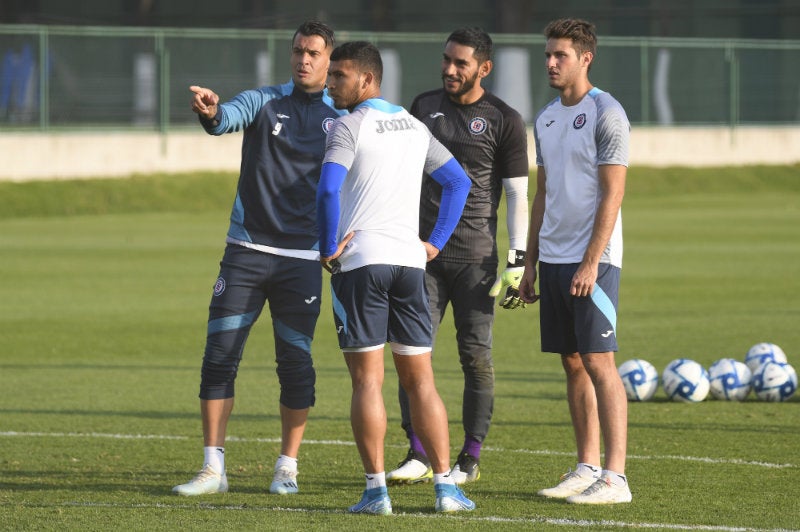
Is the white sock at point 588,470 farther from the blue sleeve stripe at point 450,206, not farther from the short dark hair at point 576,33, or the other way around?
the short dark hair at point 576,33

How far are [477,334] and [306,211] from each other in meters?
1.17

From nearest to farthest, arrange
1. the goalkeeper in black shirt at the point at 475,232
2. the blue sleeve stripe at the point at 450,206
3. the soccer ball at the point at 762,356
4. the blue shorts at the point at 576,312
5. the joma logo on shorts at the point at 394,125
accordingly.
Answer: the joma logo on shorts at the point at 394,125, the blue sleeve stripe at the point at 450,206, the blue shorts at the point at 576,312, the goalkeeper in black shirt at the point at 475,232, the soccer ball at the point at 762,356

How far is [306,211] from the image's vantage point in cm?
788

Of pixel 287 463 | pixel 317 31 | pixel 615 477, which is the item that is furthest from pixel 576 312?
pixel 317 31

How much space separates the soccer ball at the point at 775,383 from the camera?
35.3 ft

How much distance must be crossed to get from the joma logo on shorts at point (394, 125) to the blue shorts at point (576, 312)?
3.68ft

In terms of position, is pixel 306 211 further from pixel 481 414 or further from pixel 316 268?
pixel 481 414

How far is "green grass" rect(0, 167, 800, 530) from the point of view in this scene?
278 inches

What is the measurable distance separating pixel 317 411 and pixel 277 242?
3036mm

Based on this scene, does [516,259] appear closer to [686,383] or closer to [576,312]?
[576,312]

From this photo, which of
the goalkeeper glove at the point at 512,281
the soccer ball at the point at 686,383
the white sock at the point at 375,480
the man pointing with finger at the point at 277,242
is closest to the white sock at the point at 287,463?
the man pointing with finger at the point at 277,242

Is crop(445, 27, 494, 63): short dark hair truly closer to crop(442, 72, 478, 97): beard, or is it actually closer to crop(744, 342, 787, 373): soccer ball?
crop(442, 72, 478, 97): beard

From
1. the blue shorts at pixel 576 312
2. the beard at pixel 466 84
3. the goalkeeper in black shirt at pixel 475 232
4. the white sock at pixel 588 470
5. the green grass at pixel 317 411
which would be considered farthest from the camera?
the goalkeeper in black shirt at pixel 475 232

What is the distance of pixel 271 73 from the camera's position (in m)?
35.7
